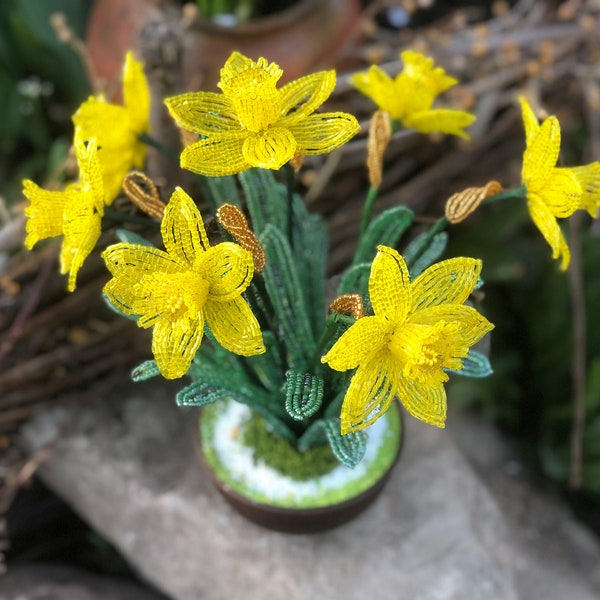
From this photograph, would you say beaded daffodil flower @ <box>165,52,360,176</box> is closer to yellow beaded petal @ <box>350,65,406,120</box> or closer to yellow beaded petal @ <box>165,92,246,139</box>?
yellow beaded petal @ <box>165,92,246,139</box>

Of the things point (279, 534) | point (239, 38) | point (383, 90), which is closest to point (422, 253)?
point (383, 90)

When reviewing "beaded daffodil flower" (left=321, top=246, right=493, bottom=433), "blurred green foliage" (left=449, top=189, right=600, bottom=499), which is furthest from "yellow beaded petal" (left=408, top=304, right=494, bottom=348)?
"blurred green foliage" (left=449, top=189, right=600, bottom=499)

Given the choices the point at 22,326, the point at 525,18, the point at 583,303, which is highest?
the point at 22,326

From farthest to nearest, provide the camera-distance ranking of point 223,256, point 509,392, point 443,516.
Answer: point 509,392 < point 443,516 < point 223,256

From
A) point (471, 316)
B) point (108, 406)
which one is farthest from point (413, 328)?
point (108, 406)

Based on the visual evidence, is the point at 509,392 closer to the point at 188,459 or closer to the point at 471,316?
the point at 188,459

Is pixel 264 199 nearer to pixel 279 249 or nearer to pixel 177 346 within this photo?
pixel 279 249
